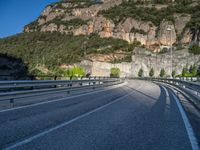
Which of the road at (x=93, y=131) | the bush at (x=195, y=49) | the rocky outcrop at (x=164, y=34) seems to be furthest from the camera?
the rocky outcrop at (x=164, y=34)

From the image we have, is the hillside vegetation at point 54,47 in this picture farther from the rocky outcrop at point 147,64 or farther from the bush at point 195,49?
the bush at point 195,49

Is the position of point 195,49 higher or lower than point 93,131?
higher

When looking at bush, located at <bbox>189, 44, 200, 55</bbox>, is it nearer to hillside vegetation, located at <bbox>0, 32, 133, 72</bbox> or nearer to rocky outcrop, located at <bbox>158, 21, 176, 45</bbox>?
rocky outcrop, located at <bbox>158, 21, 176, 45</bbox>

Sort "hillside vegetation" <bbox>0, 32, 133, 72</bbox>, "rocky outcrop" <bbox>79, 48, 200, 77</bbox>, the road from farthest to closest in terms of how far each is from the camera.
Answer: "hillside vegetation" <bbox>0, 32, 133, 72</bbox> < "rocky outcrop" <bbox>79, 48, 200, 77</bbox> < the road

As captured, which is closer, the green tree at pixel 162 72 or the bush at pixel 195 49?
the green tree at pixel 162 72

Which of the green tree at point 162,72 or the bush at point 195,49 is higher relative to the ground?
the bush at point 195,49

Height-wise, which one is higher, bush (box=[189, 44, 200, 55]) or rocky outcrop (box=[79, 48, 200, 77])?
bush (box=[189, 44, 200, 55])

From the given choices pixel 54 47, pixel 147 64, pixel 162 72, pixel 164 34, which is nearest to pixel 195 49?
pixel 147 64

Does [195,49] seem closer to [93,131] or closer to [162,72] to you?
[162,72]

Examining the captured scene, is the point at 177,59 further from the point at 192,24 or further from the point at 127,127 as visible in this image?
the point at 127,127

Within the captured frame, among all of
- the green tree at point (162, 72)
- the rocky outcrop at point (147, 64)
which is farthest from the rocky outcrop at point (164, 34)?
the green tree at point (162, 72)

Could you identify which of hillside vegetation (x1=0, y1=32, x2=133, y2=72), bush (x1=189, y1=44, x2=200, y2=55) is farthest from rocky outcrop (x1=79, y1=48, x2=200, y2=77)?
hillside vegetation (x1=0, y1=32, x2=133, y2=72)

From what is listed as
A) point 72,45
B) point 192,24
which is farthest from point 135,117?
point 192,24

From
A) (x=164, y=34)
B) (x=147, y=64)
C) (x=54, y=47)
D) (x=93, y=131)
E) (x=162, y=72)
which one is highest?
(x=164, y=34)
